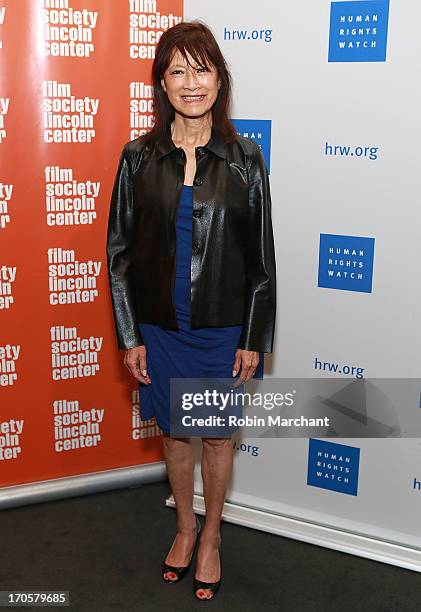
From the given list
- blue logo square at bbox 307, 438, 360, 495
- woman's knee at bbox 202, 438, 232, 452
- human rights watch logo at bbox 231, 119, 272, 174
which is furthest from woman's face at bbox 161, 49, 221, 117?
blue logo square at bbox 307, 438, 360, 495

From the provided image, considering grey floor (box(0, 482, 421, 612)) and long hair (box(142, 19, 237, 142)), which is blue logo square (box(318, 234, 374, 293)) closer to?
long hair (box(142, 19, 237, 142))

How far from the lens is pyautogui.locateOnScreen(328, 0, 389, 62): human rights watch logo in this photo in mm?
2572

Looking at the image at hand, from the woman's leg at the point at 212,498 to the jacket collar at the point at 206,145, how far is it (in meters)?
0.92

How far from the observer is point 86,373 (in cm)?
324

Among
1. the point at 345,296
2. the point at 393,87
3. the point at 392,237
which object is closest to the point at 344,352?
the point at 345,296

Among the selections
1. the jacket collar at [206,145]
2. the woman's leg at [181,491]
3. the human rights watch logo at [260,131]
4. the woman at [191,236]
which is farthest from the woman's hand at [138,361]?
the human rights watch logo at [260,131]

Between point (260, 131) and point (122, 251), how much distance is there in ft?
2.40

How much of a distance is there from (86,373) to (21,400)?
28 cm

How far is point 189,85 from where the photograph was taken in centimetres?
237

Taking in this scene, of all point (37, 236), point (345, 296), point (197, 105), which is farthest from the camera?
point (37, 236)

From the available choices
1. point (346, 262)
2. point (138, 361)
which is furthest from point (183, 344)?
point (346, 262)

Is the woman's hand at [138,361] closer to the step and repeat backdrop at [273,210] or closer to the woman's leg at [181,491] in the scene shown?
the woman's leg at [181,491]

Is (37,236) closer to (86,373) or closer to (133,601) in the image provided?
(86,373)

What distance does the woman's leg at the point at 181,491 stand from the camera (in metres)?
2.70
